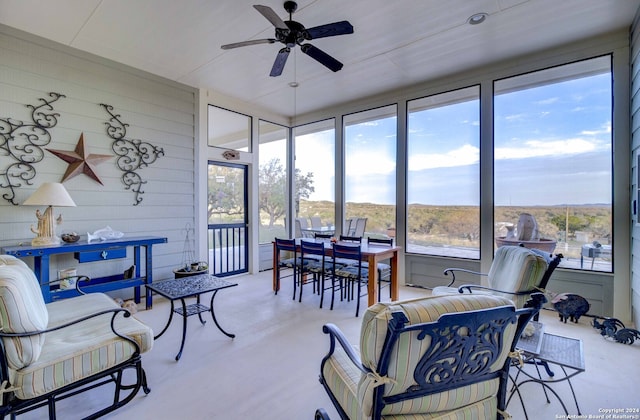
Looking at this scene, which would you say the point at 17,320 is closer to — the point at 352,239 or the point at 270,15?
the point at 270,15

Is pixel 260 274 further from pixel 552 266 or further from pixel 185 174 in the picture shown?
pixel 552 266

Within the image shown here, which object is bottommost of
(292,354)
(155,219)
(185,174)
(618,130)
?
(292,354)

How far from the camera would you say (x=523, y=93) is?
416 cm

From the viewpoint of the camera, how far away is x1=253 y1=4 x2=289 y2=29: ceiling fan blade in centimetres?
243

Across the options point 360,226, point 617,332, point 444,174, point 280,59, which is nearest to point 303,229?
point 360,226

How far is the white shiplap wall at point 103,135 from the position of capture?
11.1 feet

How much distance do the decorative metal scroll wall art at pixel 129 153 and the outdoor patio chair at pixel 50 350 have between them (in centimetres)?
209

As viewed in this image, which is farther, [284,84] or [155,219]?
[284,84]

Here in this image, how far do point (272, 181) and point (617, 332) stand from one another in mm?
5432

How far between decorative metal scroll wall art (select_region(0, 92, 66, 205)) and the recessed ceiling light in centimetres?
477

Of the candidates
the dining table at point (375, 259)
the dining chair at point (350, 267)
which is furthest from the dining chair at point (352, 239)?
the dining chair at point (350, 267)

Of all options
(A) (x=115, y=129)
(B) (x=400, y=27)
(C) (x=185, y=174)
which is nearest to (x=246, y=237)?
(C) (x=185, y=174)

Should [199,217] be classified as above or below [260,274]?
above

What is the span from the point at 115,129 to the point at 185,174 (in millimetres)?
1103
